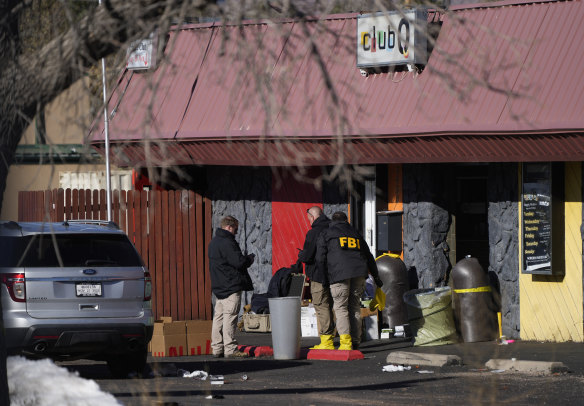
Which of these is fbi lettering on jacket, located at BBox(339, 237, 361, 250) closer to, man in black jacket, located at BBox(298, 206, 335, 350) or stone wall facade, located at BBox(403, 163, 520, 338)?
man in black jacket, located at BBox(298, 206, 335, 350)

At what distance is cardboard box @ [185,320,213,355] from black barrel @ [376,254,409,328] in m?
3.46

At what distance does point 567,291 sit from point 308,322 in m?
4.13

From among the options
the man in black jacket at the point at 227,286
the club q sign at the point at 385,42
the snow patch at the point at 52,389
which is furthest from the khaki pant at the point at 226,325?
the snow patch at the point at 52,389

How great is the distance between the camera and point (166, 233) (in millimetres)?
21562

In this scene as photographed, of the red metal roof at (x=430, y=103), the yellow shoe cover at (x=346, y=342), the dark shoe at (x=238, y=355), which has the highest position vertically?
the red metal roof at (x=430, y=103)

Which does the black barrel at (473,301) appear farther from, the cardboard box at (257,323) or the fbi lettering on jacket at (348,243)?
the cardboard box at (257,323)

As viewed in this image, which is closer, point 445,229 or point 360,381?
point 360,381

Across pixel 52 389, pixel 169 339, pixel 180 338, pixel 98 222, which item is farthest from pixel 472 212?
pixel 52 389

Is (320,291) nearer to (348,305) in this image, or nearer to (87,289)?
(348,305)

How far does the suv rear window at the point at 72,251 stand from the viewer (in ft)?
45.1

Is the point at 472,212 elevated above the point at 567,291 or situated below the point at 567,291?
above

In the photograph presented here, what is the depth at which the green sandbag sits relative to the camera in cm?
1770

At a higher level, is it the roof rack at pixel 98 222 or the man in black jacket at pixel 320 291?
the roof rack at pixel 98 222

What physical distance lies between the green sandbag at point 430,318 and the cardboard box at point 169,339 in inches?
129
